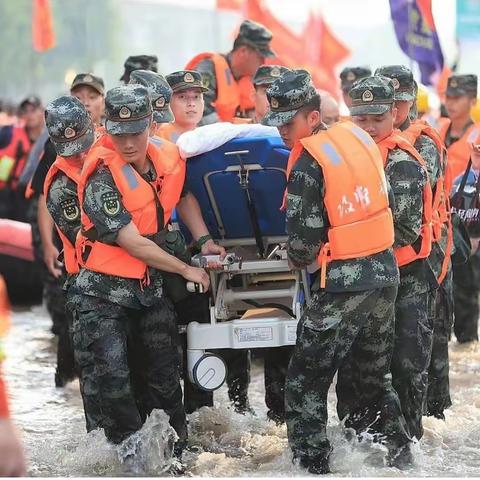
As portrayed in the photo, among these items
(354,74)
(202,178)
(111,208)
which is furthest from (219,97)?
(111,208)

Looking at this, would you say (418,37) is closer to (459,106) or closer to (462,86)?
(462,86)

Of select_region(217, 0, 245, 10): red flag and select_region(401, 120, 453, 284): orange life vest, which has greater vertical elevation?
select_region(217, 0, 245, 10): red flag

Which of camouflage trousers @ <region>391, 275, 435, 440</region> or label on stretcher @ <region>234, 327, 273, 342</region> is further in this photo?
camouflage trousers @ <region>391, 275, 435, 440</region>

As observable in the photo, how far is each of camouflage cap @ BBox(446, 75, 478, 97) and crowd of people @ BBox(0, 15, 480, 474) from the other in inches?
111

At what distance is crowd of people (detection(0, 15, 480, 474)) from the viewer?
5617 millimetres

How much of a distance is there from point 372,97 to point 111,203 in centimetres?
140

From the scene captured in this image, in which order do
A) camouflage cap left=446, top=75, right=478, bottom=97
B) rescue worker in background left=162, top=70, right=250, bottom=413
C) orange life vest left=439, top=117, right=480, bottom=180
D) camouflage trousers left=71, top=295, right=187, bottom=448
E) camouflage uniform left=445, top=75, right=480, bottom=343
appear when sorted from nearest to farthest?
camouflage trousers left=71, top=295, right=187, bottom=448
rescue worker in background left=162, top=70, right=250, bottom=413
orange life vest left=439, top=117, right=480, bottom=180
camouflage cap left=446, top=75, right=478, bottom=97
camouflage uniform left=445, top=75, right=480, bottom=343

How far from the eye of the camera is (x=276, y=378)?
7.10 metres

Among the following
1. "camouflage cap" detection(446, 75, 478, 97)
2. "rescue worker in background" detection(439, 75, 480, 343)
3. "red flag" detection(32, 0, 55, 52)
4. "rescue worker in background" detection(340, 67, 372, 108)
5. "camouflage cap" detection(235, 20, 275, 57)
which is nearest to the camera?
"camouflage cap" detection(235, 20, 275, 57)

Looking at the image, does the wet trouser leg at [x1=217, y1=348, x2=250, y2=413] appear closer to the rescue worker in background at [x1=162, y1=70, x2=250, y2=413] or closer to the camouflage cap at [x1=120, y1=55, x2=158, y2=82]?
the rescue worker in background at [x1=162, y1=70, x2=250, y2=413]

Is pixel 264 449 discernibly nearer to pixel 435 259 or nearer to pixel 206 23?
pixel 435 259

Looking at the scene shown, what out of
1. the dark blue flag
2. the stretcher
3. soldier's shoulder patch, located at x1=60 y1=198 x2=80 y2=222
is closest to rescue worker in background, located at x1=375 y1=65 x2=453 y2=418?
the stretcher

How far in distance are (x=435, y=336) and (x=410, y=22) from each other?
4.84 meters

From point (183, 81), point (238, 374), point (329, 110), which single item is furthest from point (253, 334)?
point (329, 110)
